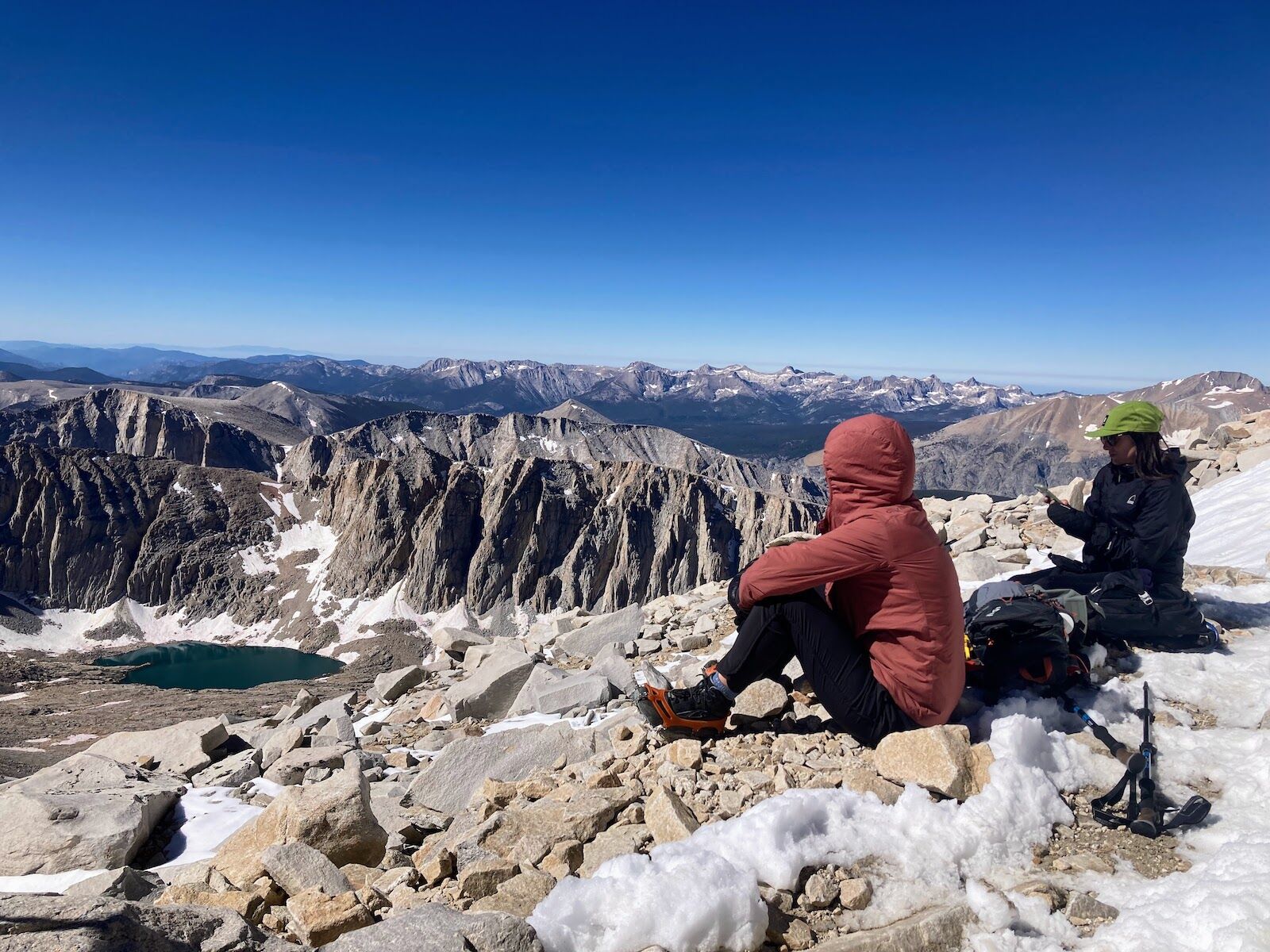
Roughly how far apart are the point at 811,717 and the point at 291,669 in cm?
10952

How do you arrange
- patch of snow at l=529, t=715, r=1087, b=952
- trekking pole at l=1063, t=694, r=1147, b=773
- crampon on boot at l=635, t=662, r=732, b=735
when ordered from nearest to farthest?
patch of snow at l=529, t=715, r=1087, b=952 → trekking pole at l=1063, t=694, r=1147, b=773 → crampon on boot at l=635, t=662, r=732, b=735

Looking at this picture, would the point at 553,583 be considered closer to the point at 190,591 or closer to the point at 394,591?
the point at 394,591

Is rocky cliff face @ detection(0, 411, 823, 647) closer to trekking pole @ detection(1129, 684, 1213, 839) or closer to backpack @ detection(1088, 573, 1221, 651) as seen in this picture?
backpack @ detection(1088, 573, 1221, 651)

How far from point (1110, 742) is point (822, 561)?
269 centimetres

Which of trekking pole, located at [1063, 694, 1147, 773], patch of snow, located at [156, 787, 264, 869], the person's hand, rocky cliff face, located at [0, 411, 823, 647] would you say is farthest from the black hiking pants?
rocky cliff face, located at [0, 411, 823, 647]

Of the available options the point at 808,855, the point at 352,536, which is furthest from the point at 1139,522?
the point at 352,536

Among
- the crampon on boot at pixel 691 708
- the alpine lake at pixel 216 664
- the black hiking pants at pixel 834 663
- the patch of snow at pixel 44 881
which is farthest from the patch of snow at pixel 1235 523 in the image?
the alpine lake at pixel 216 664

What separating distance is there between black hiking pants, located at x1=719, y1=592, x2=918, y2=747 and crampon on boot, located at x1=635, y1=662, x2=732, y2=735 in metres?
0.79

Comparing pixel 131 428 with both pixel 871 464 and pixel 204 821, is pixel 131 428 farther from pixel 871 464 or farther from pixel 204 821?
pixel 871 464

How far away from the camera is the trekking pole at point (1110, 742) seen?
13.5ft

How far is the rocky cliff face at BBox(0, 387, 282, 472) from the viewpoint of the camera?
18100 centimetres

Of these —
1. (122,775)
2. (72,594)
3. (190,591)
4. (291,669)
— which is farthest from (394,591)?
(122,775)

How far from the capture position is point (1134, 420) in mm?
6906

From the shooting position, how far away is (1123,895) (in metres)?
3.37
